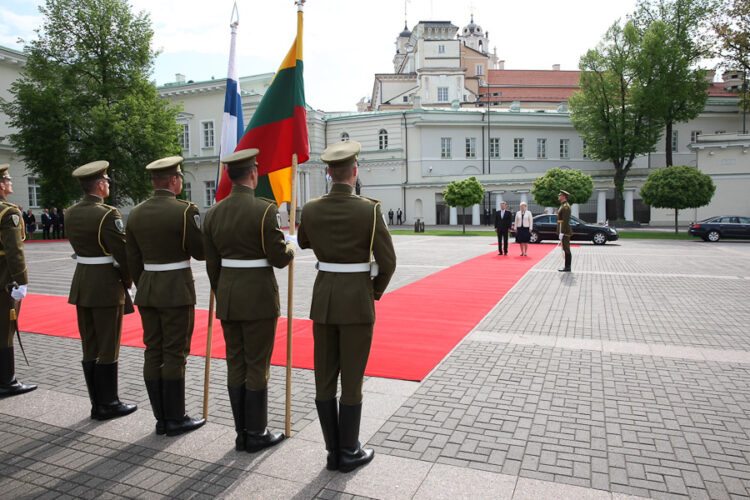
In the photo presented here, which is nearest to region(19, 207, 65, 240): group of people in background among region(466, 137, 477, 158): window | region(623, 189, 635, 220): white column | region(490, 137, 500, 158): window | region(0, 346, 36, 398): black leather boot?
region(0, 346, 36, 398): black leather boot

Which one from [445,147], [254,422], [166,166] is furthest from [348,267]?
[445,147]

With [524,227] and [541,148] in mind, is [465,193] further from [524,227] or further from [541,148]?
[541,148]

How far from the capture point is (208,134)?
161 feet

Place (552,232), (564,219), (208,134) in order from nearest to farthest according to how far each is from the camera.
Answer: (564,219), (552,232), (208,134)

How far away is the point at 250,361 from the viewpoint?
152 inches

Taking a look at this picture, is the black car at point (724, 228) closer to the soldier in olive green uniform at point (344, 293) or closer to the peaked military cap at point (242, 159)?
the soldier in olive green uniform at point (344, 293)

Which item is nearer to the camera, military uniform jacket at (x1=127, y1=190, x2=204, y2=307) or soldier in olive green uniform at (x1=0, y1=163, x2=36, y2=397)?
military uniform jacket at (x1=127, y1=190, x2=204, y2=307)

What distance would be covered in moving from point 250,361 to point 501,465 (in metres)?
1.99

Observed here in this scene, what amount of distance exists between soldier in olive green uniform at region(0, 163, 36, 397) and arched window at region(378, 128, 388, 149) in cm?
4768

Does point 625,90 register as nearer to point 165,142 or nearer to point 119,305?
point 165,142

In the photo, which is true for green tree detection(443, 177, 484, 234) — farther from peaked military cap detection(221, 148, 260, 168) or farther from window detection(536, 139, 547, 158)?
peaked military cap detection(221, 148, 260, 168)

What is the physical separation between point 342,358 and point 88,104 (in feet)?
115

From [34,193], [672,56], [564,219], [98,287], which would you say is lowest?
[98,287]

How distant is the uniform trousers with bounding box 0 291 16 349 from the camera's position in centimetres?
513
